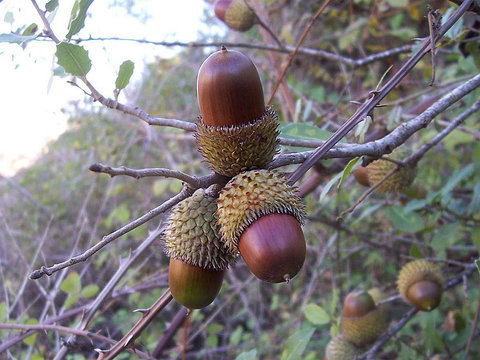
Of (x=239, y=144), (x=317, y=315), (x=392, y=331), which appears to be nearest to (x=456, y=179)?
(x=392, y=331)

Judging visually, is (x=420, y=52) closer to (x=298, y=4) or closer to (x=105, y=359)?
(x=105, y=359)

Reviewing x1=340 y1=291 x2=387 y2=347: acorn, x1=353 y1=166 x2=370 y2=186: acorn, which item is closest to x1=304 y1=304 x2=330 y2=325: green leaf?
x1=340 y1=291 x2=387 y2=347: acorn

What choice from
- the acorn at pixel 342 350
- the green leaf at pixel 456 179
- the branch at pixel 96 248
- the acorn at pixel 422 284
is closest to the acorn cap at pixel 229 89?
the branch at pixel 96 248

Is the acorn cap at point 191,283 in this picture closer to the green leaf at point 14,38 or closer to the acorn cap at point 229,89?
the acorn cap at point 229,89

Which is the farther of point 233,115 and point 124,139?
point 124,139

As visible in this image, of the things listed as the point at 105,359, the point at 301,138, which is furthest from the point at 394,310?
the point at 105,359

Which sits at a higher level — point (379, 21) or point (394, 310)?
point (379, 21)
